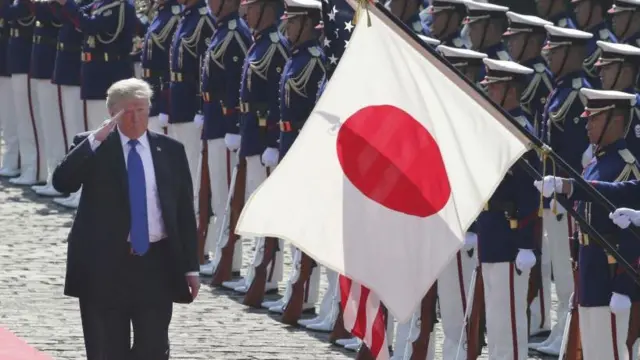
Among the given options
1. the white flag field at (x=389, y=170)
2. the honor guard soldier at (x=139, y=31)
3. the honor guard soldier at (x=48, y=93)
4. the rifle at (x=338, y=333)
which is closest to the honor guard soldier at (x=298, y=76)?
the rifle at (x=338, y=333)

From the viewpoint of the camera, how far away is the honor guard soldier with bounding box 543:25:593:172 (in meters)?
12.9

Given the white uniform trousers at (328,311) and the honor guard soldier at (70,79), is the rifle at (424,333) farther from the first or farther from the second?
the honor guard soldier at (70,79)

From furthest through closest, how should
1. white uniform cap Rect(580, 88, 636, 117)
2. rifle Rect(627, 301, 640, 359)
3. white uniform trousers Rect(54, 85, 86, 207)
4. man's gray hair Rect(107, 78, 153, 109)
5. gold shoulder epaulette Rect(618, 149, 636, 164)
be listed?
1. white uniform trousers Rect(54, 85, 86, 207)
2. rifle Rect(627, 301, 640, 359)
3. white uniform cap Rect(580, 88, 636, 117)
4. gold shoulder epaulette Rect(618, 149, 636, 164)
5. man's gray hair Rect(107, 78, 153, 109)

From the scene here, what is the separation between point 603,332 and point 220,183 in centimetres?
541

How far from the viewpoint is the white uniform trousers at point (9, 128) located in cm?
2053

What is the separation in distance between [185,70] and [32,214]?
3.09 meters

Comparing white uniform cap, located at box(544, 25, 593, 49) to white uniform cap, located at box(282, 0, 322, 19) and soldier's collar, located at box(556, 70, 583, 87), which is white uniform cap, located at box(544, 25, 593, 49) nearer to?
soldier's collar, located at box(556, 70, 583, 87)

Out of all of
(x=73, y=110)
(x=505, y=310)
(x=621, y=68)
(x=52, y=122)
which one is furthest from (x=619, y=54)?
(x=52, y=122)

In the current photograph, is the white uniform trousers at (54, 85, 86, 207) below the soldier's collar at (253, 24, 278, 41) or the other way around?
below

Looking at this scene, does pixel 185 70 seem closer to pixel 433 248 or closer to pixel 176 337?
Answer: pixel 176 337

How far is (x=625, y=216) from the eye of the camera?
34.1 ft

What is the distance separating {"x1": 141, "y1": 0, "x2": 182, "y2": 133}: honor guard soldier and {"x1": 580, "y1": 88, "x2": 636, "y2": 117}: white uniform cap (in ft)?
20.1

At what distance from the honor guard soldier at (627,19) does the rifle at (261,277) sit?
3122 mm

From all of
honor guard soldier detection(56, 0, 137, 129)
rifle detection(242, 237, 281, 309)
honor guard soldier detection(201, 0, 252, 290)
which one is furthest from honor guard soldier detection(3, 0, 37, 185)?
rifle detection(242, 237, 281, 309)
